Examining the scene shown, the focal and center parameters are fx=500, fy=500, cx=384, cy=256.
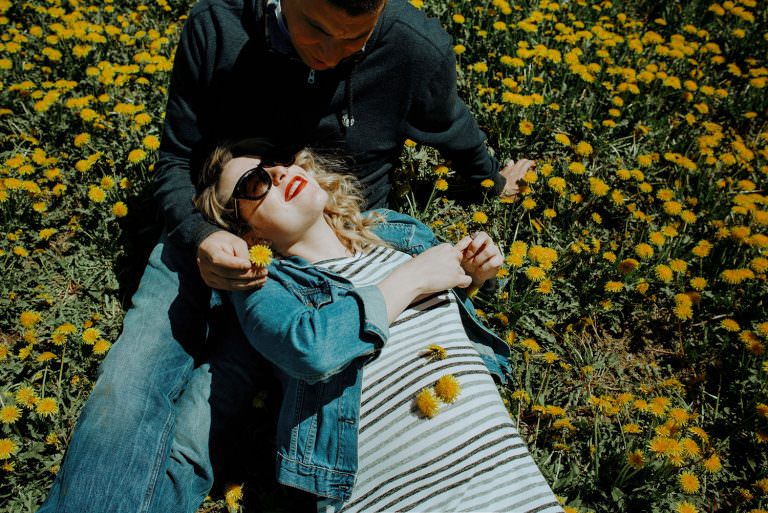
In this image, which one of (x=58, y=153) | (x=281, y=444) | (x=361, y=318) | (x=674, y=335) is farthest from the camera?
(x=58, y=153)

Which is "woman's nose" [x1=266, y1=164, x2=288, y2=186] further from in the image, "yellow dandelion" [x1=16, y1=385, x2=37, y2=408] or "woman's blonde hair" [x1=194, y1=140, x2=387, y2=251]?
"yellow dandelion" [x1=16, y1=385, x2=37, y2=408]

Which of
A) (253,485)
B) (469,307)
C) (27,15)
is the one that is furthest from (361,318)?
(27,15)

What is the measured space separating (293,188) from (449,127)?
3.54ft

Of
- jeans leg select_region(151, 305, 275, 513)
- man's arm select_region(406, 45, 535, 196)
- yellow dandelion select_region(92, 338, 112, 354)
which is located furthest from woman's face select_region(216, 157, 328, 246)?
yellow dandelion select_region(92, 338, 112, 354)

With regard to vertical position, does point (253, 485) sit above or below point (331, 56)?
below

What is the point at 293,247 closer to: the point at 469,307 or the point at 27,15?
the point at 469,307

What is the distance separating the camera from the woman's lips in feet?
6.58

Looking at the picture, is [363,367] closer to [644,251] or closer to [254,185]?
[254,185]

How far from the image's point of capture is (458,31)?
13.8 ft

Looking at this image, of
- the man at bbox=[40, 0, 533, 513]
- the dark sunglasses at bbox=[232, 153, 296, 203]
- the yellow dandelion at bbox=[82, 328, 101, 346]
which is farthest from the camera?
the yellow dandelion at bbox=[82, 328, 101, 346]

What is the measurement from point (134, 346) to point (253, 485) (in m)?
0.87

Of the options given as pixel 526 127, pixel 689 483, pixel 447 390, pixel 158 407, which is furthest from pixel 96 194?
pixel 689 483

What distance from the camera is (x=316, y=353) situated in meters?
1.69

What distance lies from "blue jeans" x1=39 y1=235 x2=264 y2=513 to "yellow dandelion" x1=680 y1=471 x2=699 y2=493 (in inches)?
76.1
